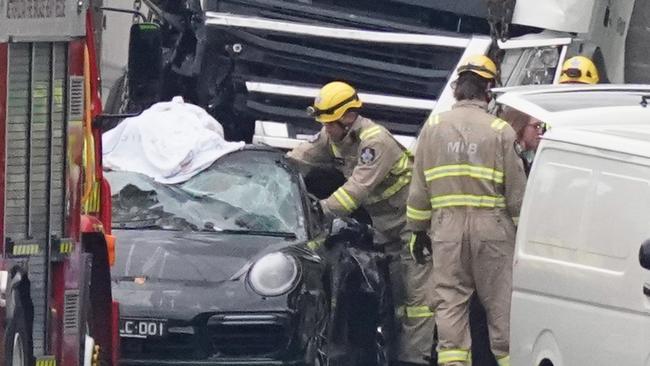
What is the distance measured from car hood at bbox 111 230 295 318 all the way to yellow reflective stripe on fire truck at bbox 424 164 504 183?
3.09 ft

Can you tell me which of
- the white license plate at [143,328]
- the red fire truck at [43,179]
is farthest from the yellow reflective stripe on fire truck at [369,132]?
the red fire truck at [43,179]

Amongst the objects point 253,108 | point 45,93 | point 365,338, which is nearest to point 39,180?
point 45,93

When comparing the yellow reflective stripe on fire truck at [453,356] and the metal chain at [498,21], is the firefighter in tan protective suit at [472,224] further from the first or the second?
the metal chain at [498,21]

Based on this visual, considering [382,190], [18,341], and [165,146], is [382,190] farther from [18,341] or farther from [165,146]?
[18,341]

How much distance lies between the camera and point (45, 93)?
657cm

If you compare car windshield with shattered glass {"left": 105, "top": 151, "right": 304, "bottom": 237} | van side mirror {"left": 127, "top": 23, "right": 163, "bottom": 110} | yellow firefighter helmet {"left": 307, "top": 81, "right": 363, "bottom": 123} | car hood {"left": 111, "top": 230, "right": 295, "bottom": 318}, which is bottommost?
car hood {"left": 111, "top": 230, "right": 295, "bottom": 318}

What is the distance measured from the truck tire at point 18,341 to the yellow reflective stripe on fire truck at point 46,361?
0.07m

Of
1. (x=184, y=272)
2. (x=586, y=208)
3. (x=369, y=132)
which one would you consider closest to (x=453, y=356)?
(x=184, y=272)

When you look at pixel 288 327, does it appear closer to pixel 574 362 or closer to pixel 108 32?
pixel 574 362

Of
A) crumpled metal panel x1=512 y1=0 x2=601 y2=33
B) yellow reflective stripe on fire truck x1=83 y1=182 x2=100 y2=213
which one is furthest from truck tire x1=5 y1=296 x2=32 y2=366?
crumpled metal panel x1=512 y1=0 x2=601 y2=33

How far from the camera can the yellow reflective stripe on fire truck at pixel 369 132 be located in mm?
10875

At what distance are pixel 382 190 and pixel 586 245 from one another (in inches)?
138

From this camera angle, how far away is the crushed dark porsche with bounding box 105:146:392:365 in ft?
29.3

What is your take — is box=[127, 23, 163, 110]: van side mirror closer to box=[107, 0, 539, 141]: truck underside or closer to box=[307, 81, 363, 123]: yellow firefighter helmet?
box=[307, 81, 363, 123]: yellow firefighter helmet
